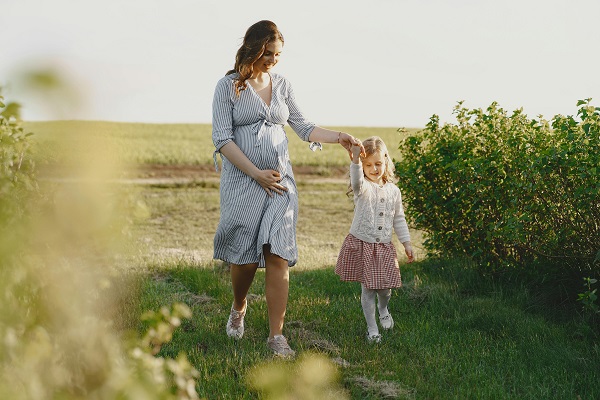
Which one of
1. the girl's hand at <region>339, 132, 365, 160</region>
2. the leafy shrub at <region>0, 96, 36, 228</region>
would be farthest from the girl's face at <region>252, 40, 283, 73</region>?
the leafy shrub at <region>0, 96, 36, 228</region>

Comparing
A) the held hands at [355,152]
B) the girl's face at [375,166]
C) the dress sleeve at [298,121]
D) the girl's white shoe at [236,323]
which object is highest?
the dress sleeve at [298,121]

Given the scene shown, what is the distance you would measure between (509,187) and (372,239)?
5.67ft

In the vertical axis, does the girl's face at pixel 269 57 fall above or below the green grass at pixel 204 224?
above

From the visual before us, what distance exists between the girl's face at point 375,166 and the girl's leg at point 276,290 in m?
1.05

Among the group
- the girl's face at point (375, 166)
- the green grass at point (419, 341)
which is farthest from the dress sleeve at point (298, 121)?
the green grass at point (419, 341)

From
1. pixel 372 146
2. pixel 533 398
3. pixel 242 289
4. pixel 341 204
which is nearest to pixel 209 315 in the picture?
pixel 242 289

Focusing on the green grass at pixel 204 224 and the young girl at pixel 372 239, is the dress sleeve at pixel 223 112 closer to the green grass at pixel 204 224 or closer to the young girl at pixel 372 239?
the young girl at pixel 372 239

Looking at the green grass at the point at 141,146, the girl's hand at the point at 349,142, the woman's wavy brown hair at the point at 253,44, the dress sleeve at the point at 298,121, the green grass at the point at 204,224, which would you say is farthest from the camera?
the green grass at the point at 204,224

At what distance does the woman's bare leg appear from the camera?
18.0ft

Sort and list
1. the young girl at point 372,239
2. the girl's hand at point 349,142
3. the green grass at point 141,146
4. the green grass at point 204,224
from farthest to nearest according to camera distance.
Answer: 1. the green grass at point 204,224
2. the young girl at point 372,239
3. the girl's hand at point 349,142
4. the green grass at point 141,146

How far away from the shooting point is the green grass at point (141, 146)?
5.31 feet

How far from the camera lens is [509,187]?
659cm

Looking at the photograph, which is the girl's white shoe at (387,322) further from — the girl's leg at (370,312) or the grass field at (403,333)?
the girl's leg at (370,312)

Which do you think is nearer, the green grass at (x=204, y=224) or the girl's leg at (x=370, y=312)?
the girl's leg at (x=370, y=312)
